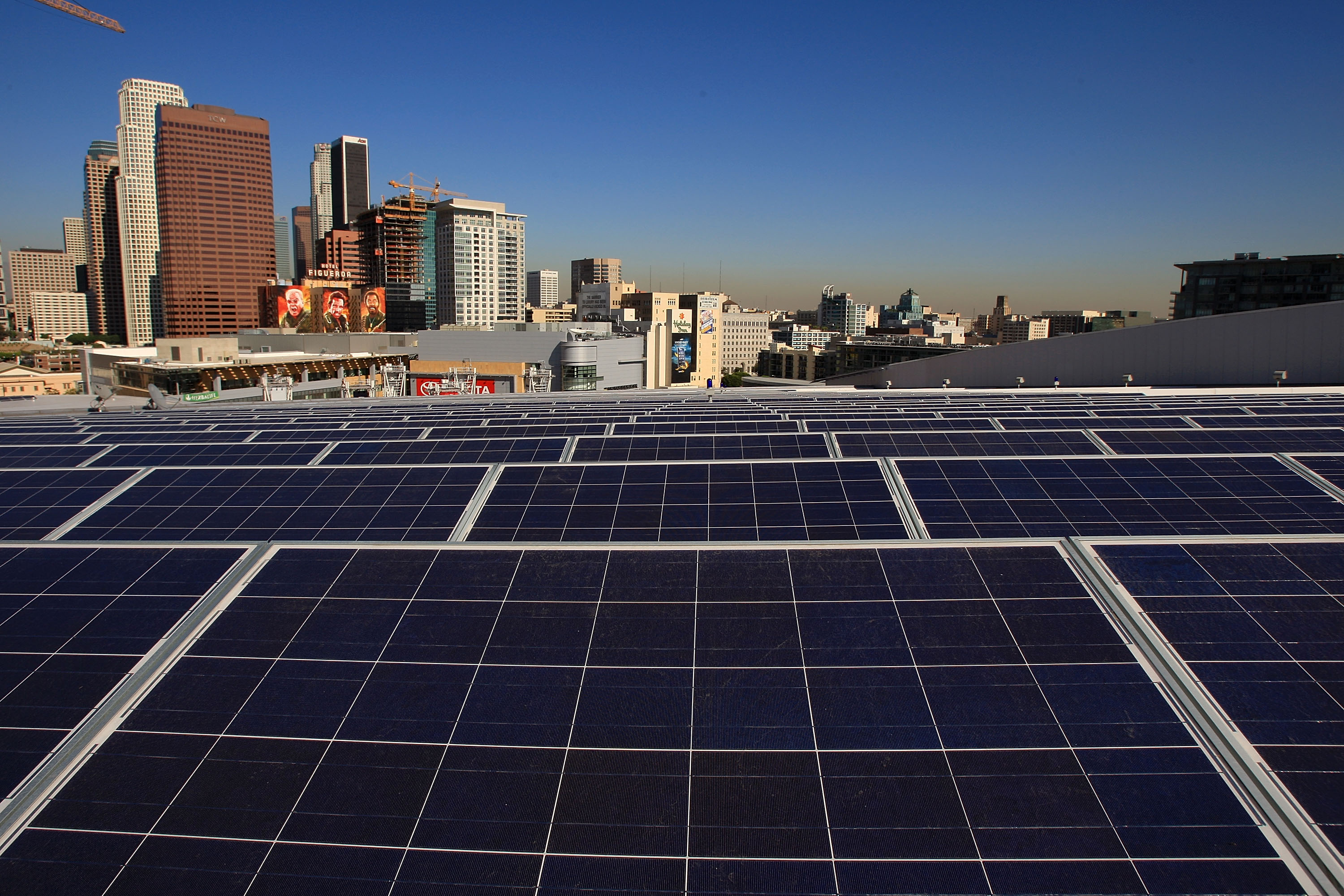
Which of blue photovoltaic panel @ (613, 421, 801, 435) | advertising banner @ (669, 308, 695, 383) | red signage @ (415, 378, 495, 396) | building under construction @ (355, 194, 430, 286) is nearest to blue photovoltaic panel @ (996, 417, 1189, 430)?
blue photovoltaic panel @ (613, 421, 801, 435)

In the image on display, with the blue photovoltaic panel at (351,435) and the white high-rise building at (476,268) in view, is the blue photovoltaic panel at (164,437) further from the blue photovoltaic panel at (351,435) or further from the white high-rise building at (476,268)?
the white high-rise building at (476,268)

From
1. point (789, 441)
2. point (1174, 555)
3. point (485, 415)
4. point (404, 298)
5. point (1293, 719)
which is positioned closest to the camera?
point (1293, 719)

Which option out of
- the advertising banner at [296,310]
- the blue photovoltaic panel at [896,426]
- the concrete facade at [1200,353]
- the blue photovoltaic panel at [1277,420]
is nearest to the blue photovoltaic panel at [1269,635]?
the blue photovoltaic panel at [896,426]

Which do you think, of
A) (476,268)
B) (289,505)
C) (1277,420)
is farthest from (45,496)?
(476,268)

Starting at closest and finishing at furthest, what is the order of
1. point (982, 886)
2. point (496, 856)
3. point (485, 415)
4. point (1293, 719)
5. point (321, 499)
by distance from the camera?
1. point (982, 886)
2. point (496, 856)
3. point (1293, 719)
4. point (321, 499)
5. point (485, 415)

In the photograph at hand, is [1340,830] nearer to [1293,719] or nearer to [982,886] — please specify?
[1293,719]

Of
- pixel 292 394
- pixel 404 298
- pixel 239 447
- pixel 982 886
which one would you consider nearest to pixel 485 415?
pixel 239 447

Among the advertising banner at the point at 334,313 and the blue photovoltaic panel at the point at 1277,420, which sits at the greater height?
the advertising banner at the point at 334,313
